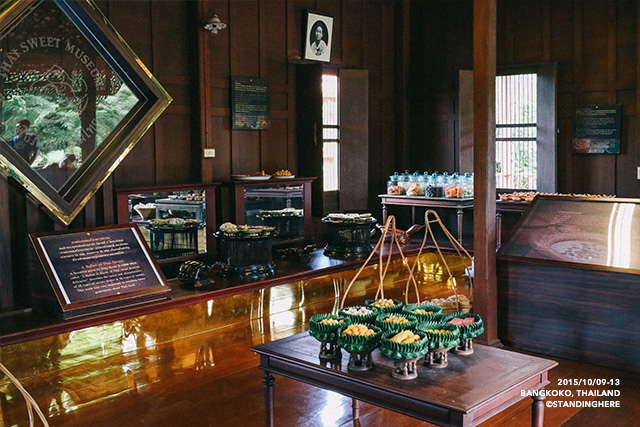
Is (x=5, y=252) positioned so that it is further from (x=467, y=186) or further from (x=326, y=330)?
(x=467, y=186)

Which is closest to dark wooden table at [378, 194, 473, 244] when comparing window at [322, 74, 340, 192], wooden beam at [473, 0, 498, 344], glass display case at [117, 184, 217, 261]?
window at [322, 74, 340, 192]

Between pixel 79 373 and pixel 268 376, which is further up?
pixel 268 376

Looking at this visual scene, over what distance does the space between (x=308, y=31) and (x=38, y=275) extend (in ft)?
15.2

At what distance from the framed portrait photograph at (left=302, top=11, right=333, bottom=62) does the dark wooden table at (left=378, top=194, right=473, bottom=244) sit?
1987 mm

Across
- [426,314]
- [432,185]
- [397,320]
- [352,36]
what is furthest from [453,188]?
[397,320]

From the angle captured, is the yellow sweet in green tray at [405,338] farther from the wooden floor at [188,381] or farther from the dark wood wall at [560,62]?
the dark wood wall at [560,62]

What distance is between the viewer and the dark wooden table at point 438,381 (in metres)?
2.53

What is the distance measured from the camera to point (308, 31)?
8195mm

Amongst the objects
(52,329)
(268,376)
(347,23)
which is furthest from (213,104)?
(268,376)

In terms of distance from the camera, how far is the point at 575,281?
4.67 metres

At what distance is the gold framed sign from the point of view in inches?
209

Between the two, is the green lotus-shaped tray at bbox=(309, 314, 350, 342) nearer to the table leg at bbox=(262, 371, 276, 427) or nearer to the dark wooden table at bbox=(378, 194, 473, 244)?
the table leg at bbox=(262, 371, 276, 427)

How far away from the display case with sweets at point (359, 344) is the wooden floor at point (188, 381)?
1.05 m

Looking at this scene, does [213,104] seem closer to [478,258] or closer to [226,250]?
[226,250]
